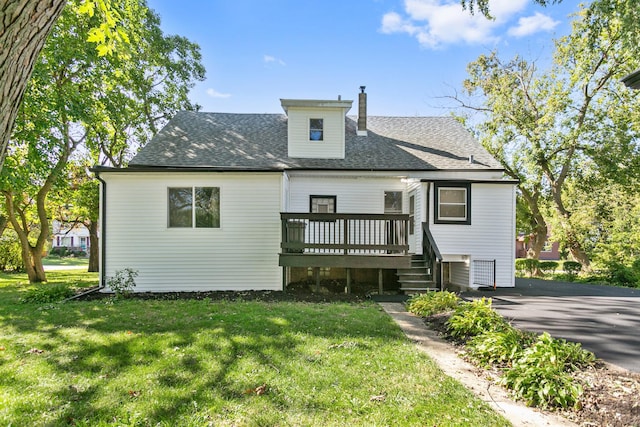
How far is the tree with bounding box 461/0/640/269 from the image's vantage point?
15539 millimetres

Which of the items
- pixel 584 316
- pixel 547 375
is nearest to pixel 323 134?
pixel 584 316

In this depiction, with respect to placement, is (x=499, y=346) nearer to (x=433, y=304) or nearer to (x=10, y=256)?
(x=433, y=304)

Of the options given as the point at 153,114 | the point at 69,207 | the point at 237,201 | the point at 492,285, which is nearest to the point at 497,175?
the point at 492,285

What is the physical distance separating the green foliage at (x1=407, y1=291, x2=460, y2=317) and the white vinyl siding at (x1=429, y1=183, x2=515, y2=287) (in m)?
3.98

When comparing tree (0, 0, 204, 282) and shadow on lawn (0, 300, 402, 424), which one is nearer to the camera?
shadow on lawn (0, 300, 402, 424)

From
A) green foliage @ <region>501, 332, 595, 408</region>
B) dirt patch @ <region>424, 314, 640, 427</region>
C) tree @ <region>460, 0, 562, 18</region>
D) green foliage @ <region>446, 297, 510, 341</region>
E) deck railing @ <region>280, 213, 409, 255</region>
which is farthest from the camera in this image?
deck railing @ <region>280, 213, 409, 255</region>

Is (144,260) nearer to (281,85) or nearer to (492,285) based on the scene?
(281,85)

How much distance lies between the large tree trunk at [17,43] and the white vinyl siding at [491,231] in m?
10.8

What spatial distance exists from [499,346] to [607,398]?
3.83ft

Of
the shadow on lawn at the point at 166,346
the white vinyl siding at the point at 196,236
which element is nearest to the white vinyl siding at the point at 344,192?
the white vinyl siding at the point at 196,236

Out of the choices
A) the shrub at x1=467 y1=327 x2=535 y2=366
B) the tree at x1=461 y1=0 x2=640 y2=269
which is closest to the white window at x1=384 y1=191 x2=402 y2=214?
the shrub at x1=467 y1=327 x2=535 y2=366

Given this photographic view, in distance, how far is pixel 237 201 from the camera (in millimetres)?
9602

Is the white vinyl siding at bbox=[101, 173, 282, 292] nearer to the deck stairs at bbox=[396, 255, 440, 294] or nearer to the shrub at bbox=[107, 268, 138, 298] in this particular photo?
the shrub at bbox=[107, 268, 138, 298]

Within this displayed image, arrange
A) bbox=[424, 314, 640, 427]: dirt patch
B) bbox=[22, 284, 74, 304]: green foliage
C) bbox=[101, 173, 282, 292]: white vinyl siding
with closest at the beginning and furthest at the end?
bbox=[424, 314, 640, 427]: dirt patch → bbox=[22, 284, 74, 304]: green foliage → bbox=[101, 173, 282, 292]: white vinyl siding
